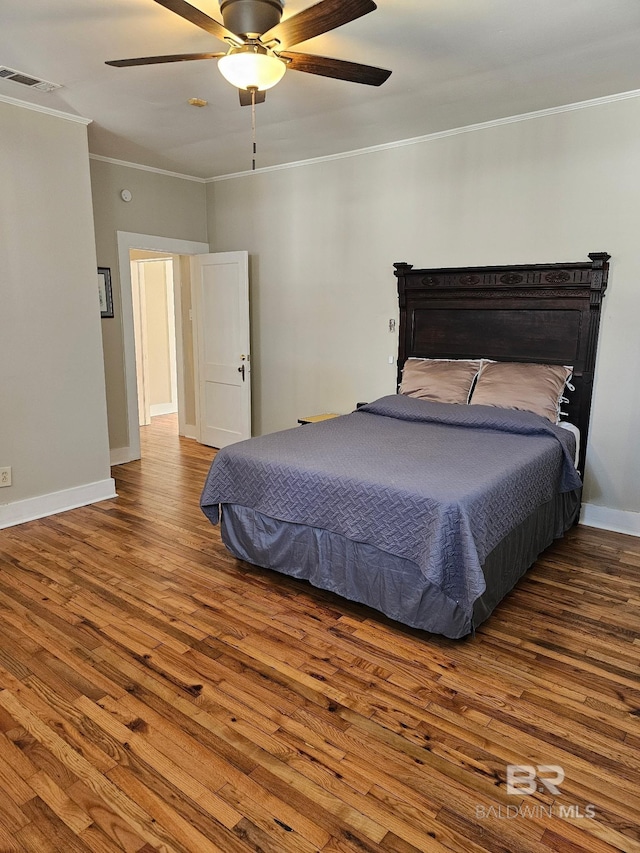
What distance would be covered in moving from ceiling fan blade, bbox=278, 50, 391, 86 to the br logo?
274 centimetres

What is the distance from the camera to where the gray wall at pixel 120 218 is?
5.10m

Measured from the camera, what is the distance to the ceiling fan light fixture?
7.59 ft

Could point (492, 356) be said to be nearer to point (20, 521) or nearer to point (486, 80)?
point (486, 80)

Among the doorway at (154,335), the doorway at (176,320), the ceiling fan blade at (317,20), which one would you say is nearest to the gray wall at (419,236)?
the doorway at (176,320)

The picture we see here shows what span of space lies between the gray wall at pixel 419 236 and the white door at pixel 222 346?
244 mm

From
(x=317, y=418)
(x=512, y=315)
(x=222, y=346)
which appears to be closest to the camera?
(x=512, y=315)

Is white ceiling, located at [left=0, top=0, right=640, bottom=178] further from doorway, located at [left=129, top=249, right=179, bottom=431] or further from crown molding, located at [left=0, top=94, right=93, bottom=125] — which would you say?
doorway, located at [left=129, top=249, right=179, bottom=431]

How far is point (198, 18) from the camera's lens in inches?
85.8

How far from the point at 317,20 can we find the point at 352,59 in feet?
3.34

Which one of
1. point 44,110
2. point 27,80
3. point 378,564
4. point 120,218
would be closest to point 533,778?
point 378,564

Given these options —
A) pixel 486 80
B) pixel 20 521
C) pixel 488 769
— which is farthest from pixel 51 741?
pixel 486 80

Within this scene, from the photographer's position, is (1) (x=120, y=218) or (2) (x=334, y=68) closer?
(2) (x=334, y=68)

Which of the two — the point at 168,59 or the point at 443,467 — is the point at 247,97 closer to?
the point at 168,59

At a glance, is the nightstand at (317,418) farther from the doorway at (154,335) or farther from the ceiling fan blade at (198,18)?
the ceiling fan blade at (198,18)
